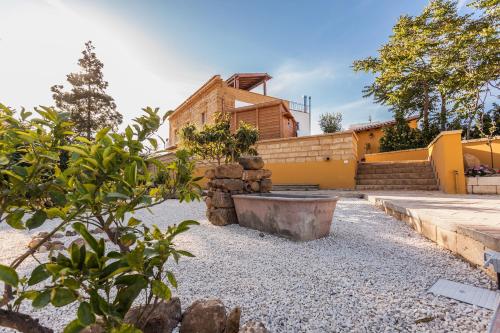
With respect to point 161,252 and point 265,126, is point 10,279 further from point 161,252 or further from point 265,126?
point 265,126

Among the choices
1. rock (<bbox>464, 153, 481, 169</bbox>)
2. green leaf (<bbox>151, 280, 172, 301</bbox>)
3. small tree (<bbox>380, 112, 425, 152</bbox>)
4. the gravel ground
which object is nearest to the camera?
green leaf (<bbox>151, 280, 172, 301</bbox>)

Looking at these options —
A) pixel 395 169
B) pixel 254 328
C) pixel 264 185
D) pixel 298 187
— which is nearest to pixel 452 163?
pixel 395 169

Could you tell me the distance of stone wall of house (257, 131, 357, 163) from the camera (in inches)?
370

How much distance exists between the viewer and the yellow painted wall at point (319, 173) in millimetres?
9312

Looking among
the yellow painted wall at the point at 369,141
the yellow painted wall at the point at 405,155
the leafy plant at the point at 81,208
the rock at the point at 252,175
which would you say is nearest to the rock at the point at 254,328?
the leafy plant at the point at 81,208

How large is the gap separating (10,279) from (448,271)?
111 inches

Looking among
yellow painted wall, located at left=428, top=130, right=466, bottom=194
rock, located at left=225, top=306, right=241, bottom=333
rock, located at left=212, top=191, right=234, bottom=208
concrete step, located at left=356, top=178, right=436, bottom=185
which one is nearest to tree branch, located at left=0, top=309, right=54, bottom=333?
rock, located at left=225, top=306, right=241, bottom=333

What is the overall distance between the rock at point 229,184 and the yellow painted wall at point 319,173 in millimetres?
6095

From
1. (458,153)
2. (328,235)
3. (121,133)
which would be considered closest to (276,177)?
(458,153)

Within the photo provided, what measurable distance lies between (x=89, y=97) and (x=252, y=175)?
66.2ft

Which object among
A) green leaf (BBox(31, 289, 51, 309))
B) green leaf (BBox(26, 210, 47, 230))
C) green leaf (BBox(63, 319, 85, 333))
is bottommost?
green leaf (BBox(63, 319, 85, 333))

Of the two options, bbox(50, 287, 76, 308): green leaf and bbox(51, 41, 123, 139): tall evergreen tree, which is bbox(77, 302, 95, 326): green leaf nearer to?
bbox(50, 287, 76, 308): green leaf

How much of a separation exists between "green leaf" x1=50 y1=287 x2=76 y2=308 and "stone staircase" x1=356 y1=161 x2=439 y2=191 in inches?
375

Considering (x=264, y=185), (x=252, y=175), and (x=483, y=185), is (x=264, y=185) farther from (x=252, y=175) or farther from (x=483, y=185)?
(x=483, y=185)
